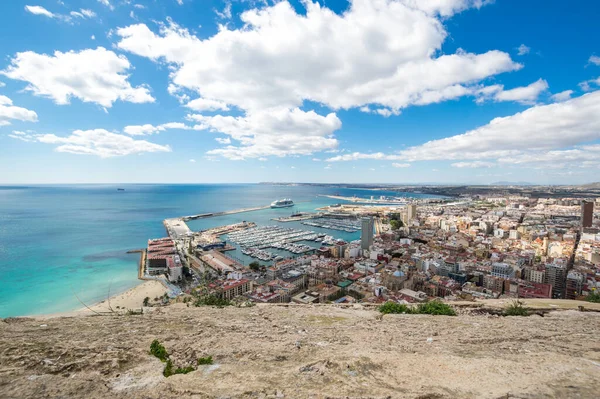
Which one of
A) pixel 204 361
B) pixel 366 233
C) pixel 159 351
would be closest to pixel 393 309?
pixel 204 361

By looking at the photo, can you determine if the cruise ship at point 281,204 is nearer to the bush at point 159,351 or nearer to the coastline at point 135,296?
the coastline at point 135,296

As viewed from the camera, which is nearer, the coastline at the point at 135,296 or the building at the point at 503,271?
the coastline at the point at 135,296

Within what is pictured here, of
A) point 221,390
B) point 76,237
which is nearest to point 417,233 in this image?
point 221,390

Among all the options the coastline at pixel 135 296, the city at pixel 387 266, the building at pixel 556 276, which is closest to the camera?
the coastline at pixel 135 296

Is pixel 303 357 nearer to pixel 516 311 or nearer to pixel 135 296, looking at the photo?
pixel 516 311

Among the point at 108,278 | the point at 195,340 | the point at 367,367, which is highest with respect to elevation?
the point at 367,367

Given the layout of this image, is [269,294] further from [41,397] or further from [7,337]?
[41,397]

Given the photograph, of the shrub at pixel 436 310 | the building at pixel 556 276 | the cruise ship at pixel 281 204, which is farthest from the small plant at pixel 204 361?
the cruise ship at pixel 281 204
